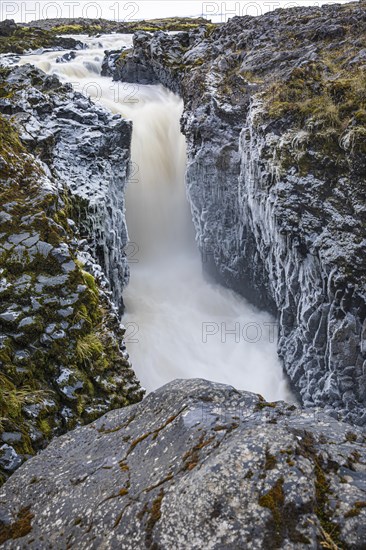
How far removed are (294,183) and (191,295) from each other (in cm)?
887

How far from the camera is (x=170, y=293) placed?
2023 cm

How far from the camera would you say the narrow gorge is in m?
3.72

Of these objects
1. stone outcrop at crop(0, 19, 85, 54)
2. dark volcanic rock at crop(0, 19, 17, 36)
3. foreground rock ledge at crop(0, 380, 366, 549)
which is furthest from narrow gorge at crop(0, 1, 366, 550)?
dark volcanic rock at crop(0, 19, 17, 36)

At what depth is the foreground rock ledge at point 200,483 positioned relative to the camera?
3312mm

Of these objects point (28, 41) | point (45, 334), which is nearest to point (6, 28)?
point (28, 41)

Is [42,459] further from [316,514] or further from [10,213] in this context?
[10,213]

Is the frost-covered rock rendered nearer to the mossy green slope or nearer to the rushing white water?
the rushing white water

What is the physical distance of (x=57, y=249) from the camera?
8492mm

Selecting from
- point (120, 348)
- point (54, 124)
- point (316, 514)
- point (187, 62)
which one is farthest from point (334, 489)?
point (187, 62)

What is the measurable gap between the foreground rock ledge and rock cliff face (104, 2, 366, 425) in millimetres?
7868

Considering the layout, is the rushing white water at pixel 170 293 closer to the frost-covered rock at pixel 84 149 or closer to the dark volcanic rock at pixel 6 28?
the frost-covered rock at pixel 84 149

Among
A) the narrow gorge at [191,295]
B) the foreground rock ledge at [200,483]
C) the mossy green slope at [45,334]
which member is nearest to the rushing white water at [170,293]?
the narrow gorge at [191,295]

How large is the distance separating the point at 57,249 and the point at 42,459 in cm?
447

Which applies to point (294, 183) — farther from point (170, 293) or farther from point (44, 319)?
point (170, 293)
